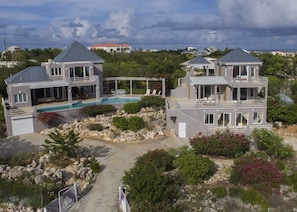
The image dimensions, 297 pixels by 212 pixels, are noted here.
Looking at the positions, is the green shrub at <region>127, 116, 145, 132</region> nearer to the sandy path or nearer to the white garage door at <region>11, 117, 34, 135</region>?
the sandy path

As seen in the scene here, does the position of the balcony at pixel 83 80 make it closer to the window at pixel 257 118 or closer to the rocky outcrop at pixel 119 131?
the rocky outcrop at pixel 119 131

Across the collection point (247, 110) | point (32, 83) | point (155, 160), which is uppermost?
point (32, 83)

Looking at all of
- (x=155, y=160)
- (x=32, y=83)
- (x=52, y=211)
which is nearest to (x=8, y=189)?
(x=52, y=211)

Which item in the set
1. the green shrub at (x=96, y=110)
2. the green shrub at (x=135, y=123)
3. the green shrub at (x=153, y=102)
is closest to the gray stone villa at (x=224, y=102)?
the green shrub at (x=153, y=102)

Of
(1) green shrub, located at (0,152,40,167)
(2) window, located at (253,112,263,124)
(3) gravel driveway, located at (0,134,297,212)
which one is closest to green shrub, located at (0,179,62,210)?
(3) gravel driveway, located at (0,134,297,212)

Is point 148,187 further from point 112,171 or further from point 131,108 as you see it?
point 131,108

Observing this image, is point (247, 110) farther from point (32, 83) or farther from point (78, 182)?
point (32, 83)
